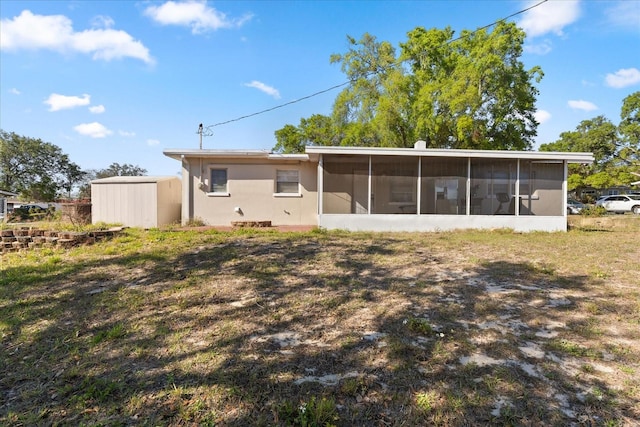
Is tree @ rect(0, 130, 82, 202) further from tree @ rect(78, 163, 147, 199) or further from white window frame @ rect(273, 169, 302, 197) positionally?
white window frame @ rect(273, 169, 302, 197)

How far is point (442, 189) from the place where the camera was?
10109 millimetres

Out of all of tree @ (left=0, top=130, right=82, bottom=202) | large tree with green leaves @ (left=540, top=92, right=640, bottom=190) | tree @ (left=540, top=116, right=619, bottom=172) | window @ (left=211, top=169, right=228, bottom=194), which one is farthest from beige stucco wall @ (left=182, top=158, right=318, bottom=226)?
tree @ (left=0, top=130, right=82, bottom=202)

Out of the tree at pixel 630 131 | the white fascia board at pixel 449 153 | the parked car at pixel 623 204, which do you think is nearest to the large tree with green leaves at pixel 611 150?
the tree at pixel 630 131

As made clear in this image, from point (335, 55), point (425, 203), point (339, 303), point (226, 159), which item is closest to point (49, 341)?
point (339, 303)

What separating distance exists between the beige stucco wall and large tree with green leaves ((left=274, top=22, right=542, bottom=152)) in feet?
27.0

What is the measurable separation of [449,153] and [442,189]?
1.09 metres

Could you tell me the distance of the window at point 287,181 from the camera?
11.1 m

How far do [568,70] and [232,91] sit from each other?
12.7 metres

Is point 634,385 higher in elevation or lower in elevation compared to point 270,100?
lower

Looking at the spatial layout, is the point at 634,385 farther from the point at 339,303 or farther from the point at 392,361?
the point at 339,303

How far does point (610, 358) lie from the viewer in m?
2.61

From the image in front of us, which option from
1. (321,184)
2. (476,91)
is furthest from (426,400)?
(476,91)

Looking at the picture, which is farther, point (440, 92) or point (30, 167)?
point (30, 167)

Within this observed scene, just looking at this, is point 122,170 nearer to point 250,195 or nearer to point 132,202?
point 132,202
